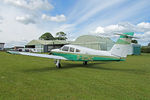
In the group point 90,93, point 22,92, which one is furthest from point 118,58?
point 22,92

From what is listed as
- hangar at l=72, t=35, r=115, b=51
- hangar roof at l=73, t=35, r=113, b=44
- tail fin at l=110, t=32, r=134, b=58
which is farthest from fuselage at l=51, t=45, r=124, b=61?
hangar roof at l=73, t=35, r=113, b=44

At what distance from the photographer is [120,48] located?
11094mm

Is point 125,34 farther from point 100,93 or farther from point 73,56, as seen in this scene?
point 100,93

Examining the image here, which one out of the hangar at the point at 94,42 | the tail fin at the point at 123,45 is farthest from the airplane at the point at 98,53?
the hangar at the point at 94,42

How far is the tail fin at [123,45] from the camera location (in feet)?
35.3

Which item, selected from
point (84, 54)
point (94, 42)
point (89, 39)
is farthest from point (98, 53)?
point (89, 39)

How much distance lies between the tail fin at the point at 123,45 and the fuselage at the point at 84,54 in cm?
47

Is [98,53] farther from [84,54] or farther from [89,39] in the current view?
[89,39]

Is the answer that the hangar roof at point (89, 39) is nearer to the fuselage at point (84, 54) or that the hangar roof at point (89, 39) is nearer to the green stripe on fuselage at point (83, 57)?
the fuselage at point (84, 54)

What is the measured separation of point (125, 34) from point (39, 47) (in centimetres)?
5266

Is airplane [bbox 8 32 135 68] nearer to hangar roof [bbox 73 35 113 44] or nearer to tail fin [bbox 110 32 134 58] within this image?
tail fin [bbox 110 32 134 58]

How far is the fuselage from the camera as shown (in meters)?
11.6

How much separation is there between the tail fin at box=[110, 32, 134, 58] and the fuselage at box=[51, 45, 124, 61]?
0.47 metres

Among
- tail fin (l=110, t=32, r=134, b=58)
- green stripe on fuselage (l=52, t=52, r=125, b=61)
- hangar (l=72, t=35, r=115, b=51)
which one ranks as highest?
hangar (l=72, t=35, r=115, b=51)
